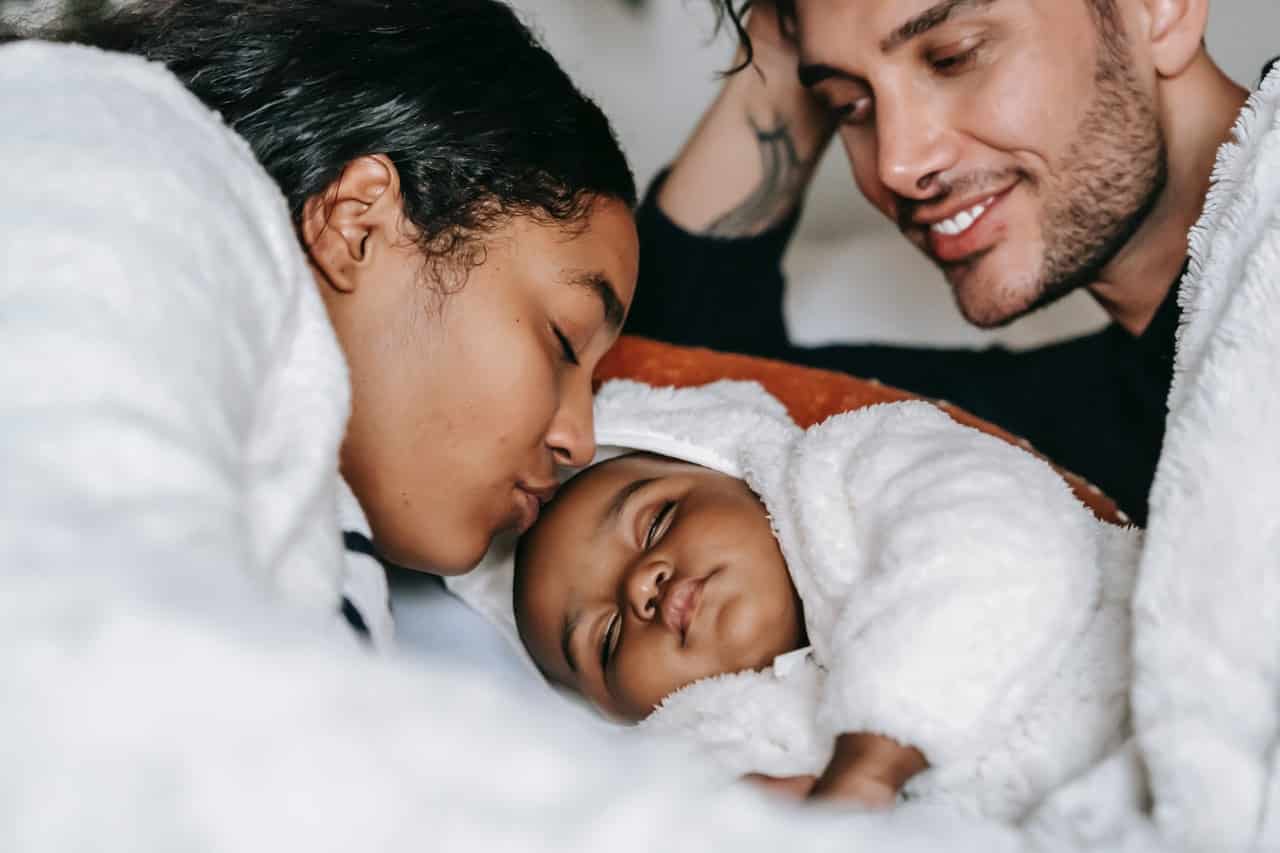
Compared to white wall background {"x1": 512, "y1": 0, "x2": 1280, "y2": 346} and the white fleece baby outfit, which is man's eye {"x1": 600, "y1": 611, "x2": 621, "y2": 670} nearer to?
the white fleece baby outfit

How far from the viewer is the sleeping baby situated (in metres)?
0.82

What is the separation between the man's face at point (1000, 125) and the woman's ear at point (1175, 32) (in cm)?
2

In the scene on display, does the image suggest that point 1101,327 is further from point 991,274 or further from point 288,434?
point 288,434

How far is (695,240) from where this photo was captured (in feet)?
5.39

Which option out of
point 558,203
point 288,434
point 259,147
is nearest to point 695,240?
point 558,203

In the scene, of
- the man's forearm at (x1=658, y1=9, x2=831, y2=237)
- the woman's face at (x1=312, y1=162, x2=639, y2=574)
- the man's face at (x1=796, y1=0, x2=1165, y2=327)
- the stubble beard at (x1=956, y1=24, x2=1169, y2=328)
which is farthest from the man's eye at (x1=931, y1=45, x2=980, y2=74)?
the woman's face at (x1=312, y1=162, x2=639, y2=574)

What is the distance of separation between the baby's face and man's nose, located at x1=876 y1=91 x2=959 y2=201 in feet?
1.50

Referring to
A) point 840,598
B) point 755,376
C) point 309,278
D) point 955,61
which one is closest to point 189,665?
point 309,278

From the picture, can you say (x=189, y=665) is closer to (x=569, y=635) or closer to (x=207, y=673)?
(x=207, y=673)

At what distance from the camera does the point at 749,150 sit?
5.48 feet

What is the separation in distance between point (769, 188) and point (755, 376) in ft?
1.35

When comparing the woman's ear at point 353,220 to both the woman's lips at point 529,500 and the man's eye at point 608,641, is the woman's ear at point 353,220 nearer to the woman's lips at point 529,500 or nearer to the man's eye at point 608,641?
the woman's lips at point 529,500

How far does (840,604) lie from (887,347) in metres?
0.81

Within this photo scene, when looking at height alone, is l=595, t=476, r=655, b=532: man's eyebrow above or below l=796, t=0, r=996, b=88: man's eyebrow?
below
